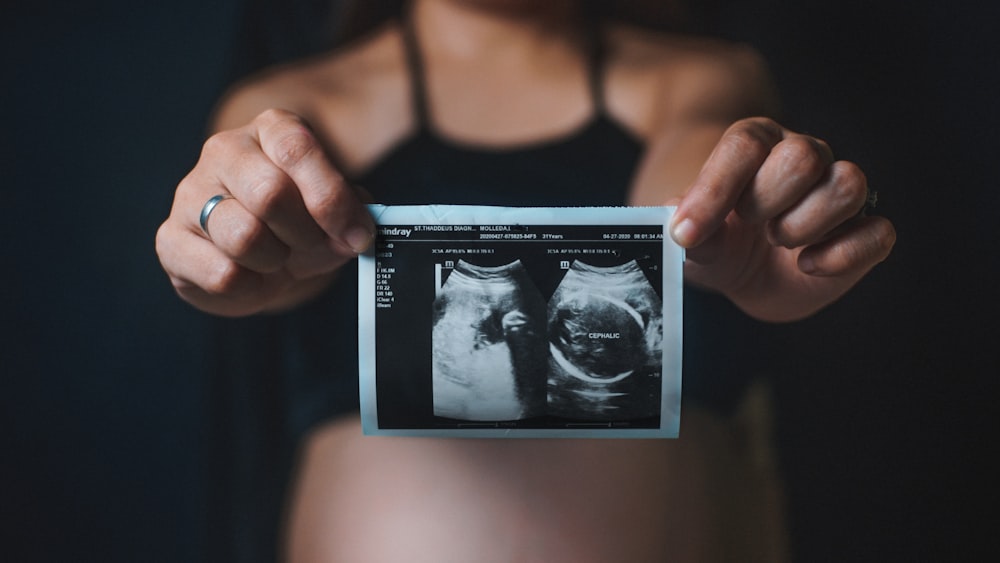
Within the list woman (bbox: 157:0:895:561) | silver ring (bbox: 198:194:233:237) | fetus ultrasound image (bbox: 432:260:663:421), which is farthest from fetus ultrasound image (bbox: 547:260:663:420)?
silver ring (bbox: 198:194:233:237)

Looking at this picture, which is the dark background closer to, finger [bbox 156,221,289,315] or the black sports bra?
finger [bbox 156,221,289,315]

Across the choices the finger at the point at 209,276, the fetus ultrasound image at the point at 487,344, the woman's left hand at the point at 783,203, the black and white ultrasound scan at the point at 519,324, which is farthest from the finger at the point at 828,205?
the finger at the point at 209,276

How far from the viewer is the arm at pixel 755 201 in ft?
2.42

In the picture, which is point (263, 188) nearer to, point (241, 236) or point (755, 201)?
point (241, 236)

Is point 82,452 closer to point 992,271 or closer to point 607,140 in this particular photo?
point 607,140

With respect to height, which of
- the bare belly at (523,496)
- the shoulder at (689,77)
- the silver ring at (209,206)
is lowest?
the bare belly at (523,496)

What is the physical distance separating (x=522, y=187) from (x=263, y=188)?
30cm

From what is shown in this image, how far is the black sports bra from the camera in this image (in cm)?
90

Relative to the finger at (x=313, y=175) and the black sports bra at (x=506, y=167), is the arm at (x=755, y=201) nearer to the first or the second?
the black sports bra at (x=506, y=167)

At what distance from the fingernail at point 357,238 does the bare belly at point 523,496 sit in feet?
0.90

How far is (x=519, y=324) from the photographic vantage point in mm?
805

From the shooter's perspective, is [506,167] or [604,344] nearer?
[604,344]

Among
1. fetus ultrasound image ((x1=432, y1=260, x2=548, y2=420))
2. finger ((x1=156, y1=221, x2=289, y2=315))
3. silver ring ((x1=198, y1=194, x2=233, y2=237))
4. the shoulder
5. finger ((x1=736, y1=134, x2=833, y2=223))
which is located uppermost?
the shoulder

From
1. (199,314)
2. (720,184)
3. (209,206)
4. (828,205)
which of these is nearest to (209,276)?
(209,206)
